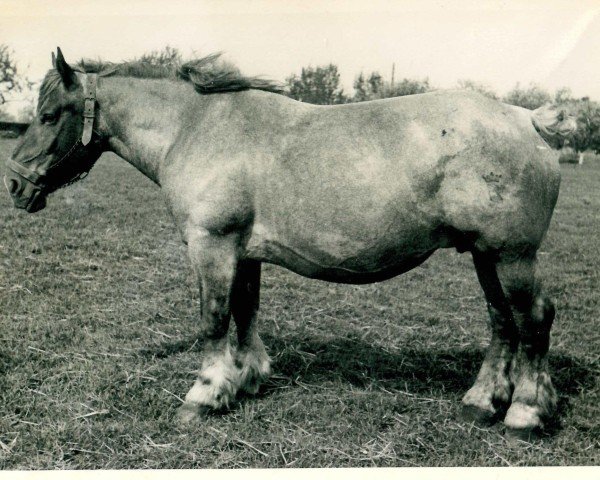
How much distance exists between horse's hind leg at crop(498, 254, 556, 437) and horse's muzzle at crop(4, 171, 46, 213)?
132 inches

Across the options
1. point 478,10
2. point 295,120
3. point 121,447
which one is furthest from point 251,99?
point 121,447

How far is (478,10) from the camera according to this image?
427cm

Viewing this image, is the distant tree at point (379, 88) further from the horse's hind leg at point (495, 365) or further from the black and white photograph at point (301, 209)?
the horse's hind leg at point (495, 365)

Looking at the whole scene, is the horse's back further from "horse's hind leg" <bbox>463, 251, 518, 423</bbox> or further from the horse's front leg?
"horse's hind leg" <bbox>463, 251, 518, 423</bbox>

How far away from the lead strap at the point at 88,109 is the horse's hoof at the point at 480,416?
347 cm

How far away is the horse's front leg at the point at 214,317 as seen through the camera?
3.84 meters

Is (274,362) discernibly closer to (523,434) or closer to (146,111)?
(523,434)

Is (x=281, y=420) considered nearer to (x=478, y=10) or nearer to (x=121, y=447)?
(x=121, y=447)

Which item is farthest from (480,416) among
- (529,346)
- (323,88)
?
(323,88)

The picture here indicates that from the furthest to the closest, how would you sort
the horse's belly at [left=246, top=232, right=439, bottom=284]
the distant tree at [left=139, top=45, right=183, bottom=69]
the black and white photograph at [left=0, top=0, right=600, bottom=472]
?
the distant tree at [left=139, top=45, right=183, bottom=69], the horse's belly at [left=246, top=232, right=439, bottom=284], the black and white photograph at [left=0, top=0, right=600, bottom=472]

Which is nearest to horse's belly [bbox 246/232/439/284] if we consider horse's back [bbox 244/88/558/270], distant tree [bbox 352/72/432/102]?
horse's back [bbox 244/88/558/270]

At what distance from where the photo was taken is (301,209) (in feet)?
12.3

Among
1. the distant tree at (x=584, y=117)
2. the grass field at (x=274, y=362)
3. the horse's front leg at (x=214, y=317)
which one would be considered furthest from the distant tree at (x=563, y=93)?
the horse's front leg at (x=214, y=317)

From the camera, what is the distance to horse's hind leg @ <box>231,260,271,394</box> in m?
4.43
